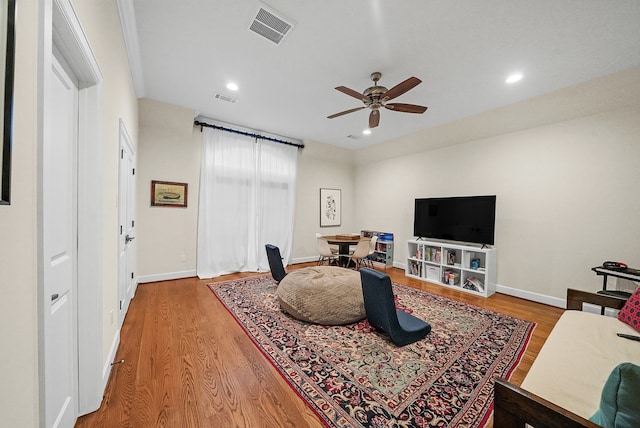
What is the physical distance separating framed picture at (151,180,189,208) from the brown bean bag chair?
2787 millimetres

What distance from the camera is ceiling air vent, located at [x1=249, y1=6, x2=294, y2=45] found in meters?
2.09

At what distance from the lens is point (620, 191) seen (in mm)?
2959

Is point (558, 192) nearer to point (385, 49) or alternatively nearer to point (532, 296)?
point (532, 296)

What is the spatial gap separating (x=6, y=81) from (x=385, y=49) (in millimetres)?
2804

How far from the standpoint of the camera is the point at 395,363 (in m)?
2.02

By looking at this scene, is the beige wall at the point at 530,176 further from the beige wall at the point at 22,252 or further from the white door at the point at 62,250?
the beige wall at the point at 22,252

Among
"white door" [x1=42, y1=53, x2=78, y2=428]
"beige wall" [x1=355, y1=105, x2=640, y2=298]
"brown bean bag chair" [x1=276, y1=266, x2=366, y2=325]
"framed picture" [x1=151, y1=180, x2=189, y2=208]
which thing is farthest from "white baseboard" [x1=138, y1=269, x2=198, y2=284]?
"beige wall" [x1=355, y1=105, x2=640, y2=298]

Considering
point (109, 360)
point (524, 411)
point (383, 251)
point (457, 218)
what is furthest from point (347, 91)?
point (383, 251)

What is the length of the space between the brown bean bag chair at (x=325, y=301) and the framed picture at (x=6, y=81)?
95.0 inches

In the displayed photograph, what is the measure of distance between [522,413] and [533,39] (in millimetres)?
3116

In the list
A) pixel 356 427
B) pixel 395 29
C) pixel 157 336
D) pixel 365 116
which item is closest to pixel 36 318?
pixel 356 427

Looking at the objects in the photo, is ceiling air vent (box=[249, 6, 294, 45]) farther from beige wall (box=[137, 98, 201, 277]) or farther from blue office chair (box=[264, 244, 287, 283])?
blue office chair (box=[264, 244, 287, 283])

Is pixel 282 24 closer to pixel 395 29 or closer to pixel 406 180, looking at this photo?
pixel 395 29

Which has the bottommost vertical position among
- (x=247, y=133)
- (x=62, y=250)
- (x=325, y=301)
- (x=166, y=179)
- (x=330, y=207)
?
(x=325, y=301)
